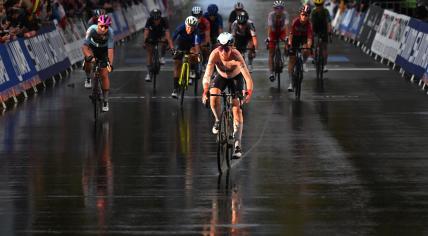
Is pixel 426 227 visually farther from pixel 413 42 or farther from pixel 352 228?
pixel 413 42

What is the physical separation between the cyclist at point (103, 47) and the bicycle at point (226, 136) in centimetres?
714

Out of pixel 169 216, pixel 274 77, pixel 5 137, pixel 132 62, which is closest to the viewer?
pixel 169 216

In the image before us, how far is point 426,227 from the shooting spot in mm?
13797

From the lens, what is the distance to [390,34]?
3919 centimetres

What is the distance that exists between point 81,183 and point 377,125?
27.0ft

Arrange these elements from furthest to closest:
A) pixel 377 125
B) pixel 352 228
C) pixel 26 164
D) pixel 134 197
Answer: pixel 377 125 → pixel 26 164 → pixel 134 197 → pixel 352 228

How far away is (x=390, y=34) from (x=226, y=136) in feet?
70.7

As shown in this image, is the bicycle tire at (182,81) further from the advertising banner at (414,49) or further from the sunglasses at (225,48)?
the sunglasses at (225,48)

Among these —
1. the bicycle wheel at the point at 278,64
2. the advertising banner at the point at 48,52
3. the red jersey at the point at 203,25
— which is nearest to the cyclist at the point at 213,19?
the red jersey at the point at 203,25

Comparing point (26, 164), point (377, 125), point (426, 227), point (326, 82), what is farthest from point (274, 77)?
point (426, 227)

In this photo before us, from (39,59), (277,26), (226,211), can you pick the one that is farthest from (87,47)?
(226,211)

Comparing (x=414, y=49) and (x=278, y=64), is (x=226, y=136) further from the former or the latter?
(x=414, y=49)

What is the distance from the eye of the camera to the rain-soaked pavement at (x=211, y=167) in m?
14.3

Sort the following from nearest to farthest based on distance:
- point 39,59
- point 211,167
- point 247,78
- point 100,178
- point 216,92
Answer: point 100,178
point 247,78
point 211,167
point 216,92
point 39,59
